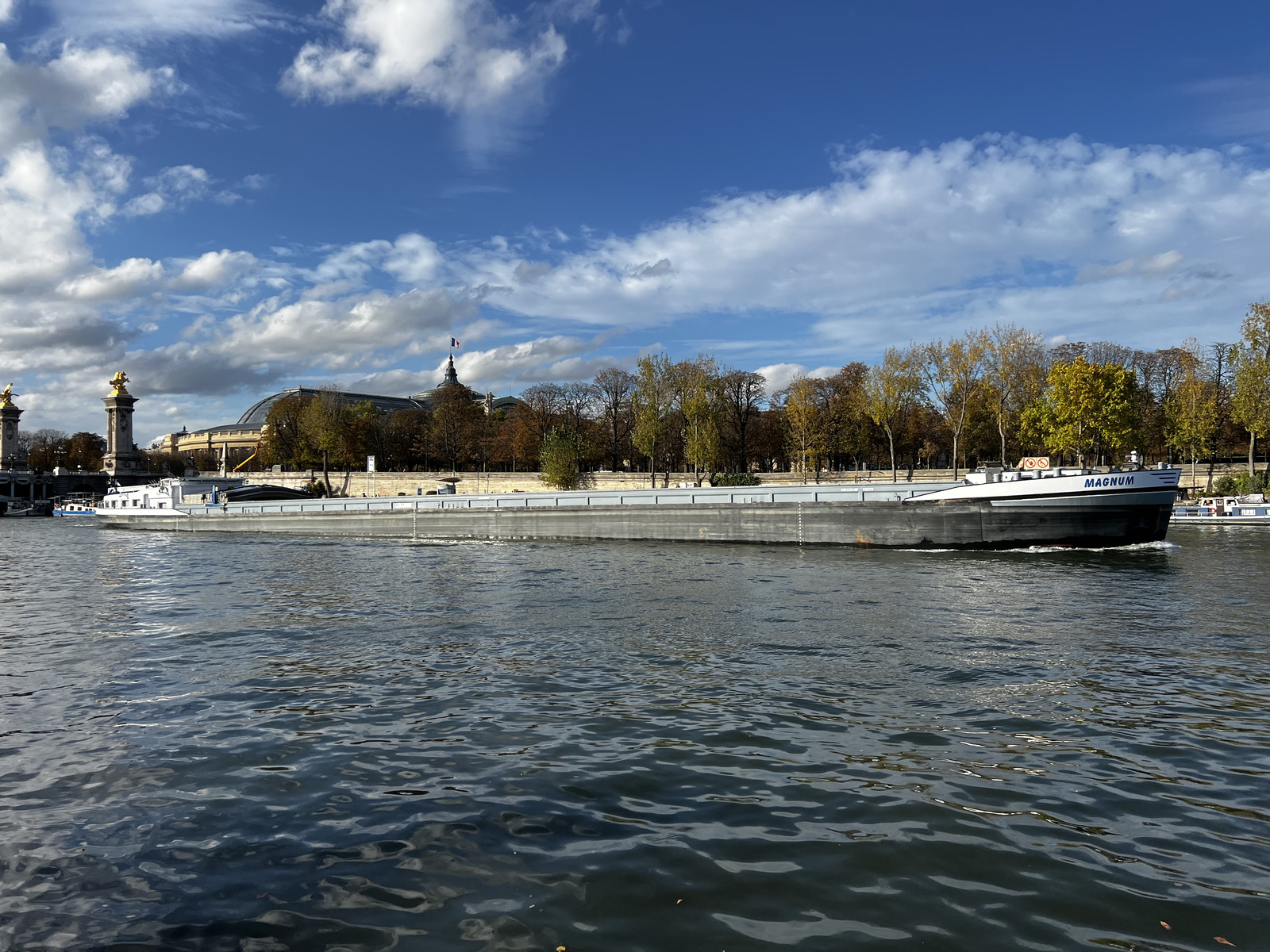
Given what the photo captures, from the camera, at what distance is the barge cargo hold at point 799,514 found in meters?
32.5

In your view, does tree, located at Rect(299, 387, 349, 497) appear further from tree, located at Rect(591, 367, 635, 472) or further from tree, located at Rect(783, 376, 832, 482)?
tree, located at Rect(783, 376, 832, 482)

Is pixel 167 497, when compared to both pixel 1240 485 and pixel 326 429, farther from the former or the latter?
pixel 1240 485

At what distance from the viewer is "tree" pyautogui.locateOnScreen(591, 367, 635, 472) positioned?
341ft

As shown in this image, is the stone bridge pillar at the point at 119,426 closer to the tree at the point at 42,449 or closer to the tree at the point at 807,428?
the tree at the point at 42,449

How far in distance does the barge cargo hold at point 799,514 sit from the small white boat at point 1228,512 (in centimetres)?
1756

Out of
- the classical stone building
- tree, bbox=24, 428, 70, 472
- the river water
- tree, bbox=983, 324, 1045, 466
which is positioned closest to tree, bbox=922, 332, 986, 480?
tree, bbox=983, 324, 1045, 466

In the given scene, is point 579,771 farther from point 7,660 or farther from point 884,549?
point 884,549

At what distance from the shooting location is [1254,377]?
62188mm

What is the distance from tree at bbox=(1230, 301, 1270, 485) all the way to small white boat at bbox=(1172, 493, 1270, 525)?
23.5 feet

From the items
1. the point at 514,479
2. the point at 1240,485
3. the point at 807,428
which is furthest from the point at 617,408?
the point at 1240,485

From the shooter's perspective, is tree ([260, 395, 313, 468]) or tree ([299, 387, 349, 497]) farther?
tree ([260, 395, 313, 468])

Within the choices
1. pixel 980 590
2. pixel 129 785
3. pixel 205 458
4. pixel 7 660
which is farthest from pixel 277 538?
pixel 205 458

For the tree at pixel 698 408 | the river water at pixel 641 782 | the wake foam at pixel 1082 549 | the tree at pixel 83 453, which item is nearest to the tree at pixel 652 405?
the tree at pixel 698 408

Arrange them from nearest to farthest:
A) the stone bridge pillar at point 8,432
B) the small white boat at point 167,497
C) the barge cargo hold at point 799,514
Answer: the barge cargo hold at point 799,514 < the small white boat at point 167,497 < the stone bridge pillar at point 8,432
